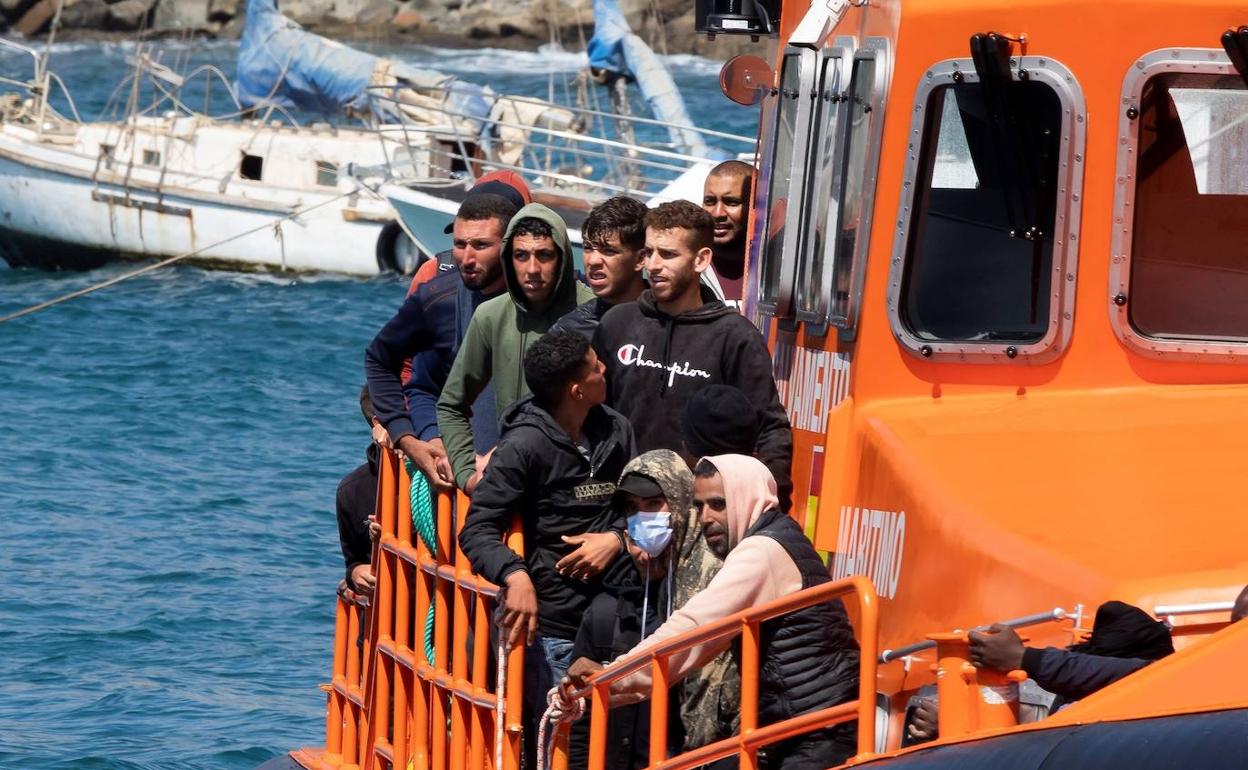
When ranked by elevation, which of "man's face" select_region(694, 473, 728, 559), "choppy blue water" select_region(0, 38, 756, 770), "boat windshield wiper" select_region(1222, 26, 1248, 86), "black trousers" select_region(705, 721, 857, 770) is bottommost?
"choppy blue water" select_region(0, 38, 756, 770)

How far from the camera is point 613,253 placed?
20.4 ft

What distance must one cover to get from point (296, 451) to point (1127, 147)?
51.4 feet

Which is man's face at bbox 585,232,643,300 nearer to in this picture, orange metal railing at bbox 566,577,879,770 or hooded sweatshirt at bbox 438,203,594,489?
hooded sweatshirt at bbox 438,203,594,489

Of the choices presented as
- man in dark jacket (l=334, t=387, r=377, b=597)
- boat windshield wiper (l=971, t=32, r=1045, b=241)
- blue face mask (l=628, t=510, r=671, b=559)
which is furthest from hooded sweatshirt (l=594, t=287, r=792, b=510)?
man in dark jacket (l=334, t=387, r=377, b=597)

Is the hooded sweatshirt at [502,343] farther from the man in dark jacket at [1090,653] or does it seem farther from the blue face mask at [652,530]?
the man in dark jacket at [1090,653]

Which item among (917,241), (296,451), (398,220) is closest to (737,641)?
(917,241)

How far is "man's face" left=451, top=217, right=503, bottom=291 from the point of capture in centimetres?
653

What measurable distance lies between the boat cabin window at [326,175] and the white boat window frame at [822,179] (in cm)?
2710

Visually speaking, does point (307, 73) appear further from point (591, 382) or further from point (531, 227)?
point (591, 382)

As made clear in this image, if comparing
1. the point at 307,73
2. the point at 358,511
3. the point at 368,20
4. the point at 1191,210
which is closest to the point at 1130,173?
the point at 1191,210

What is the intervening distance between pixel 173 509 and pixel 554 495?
12.5 meters

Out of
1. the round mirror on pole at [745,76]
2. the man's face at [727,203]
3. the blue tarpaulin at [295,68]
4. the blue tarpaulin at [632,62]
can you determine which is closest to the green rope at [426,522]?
the man's face at [727,203]

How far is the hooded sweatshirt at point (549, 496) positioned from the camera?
5395mm

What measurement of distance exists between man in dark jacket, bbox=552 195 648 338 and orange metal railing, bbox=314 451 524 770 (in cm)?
80
